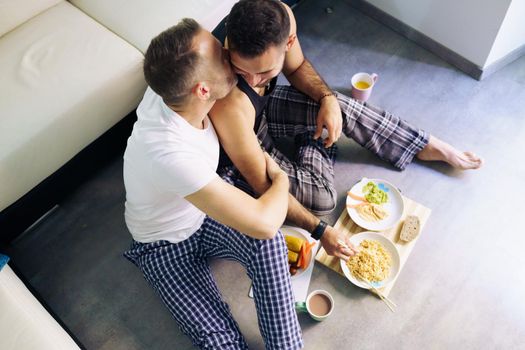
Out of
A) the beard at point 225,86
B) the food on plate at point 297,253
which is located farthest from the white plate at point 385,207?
the beard at point 225,86

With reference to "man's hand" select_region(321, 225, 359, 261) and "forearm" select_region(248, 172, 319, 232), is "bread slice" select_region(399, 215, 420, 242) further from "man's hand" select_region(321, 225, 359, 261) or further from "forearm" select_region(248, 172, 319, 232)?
"forearm" select_region(248, 172, 319, 232)

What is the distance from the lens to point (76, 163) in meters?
2.09

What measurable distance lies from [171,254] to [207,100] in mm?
645

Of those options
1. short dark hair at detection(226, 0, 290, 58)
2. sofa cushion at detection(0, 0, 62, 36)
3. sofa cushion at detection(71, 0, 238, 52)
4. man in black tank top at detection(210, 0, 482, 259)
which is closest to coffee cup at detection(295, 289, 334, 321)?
man in black tank top at detection(210, 0, 482, 259)

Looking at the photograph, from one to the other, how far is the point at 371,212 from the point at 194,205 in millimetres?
931

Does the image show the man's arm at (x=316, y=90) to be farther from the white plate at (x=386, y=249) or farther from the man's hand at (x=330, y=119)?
the white plate at (x=386, y=249)

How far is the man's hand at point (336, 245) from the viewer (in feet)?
6.31

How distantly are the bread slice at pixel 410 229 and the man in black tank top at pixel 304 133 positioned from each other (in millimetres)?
282

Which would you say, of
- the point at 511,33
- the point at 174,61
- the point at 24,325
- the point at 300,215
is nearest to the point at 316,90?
the point at 300,215

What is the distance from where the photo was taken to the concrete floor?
1.90 metres

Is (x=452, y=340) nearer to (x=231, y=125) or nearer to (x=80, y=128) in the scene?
(x=231, y=125)

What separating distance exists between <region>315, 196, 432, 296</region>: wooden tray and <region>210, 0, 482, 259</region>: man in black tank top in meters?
0.09

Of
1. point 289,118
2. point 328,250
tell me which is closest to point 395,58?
point 289,118

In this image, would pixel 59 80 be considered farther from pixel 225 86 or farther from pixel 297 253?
pixel 297 253
